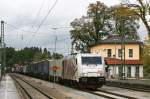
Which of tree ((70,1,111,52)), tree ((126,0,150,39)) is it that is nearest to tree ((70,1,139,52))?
tree ((70,1,111,52))

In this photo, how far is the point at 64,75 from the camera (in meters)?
48.9

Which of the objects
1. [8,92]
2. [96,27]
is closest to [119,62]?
[96,27]

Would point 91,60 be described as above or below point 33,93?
above

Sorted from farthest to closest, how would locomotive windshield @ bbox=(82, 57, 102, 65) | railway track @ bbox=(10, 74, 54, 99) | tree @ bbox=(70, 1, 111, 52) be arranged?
tree @ bbox=(70, 1, 111, 52) → locomotive windshield @ bbox=(82, 57, 102, 65) → railway track @ bbox=(10, 74, 54, 99)

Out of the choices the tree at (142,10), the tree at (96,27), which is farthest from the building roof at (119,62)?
the tree at (142,10)

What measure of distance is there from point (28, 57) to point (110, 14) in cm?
8049

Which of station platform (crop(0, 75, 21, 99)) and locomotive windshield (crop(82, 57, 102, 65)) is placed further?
locomotive windshield (crop(82, 57, 102, 65))

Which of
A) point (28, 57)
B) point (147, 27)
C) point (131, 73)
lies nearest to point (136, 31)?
point (131, 73)

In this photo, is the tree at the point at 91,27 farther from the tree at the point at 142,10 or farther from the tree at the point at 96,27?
the tree at the point at 142,10

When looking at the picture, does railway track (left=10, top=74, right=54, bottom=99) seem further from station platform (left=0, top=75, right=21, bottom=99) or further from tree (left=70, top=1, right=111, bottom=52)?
tree (left=70, top=1, right=111, bottom=52)

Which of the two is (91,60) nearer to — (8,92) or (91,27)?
(8,92)

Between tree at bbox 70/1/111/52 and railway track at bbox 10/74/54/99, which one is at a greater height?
tree at bbox 70/1/111/52

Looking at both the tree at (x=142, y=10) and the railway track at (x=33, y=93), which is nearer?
the railway track at (x=33, y=93)

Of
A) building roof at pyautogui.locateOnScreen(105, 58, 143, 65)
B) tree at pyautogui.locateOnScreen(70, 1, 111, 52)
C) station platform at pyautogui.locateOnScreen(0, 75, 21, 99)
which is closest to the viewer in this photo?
station platform at pyautogui.locateOnScreen(0, 75, 21, 99)
